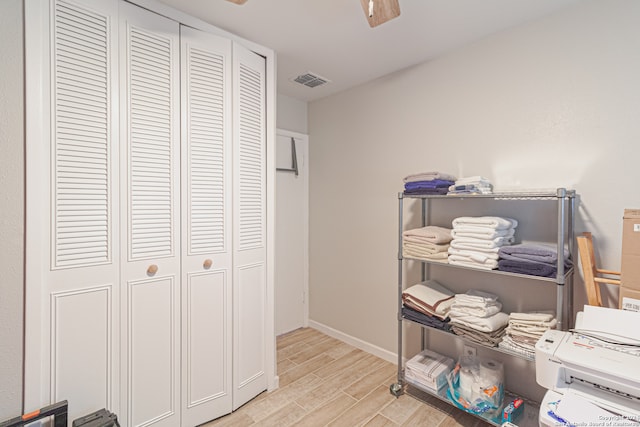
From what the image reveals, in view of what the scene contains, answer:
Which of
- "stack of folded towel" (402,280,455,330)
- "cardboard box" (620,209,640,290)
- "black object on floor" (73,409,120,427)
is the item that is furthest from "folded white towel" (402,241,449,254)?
"black object on floor" (73,409,120,427)

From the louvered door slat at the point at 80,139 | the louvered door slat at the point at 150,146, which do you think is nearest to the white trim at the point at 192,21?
the louvered door slat at the point at 150,146

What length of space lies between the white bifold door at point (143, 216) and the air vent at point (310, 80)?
580 mm

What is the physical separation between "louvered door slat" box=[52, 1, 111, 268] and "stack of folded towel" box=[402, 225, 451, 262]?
1.77 meters

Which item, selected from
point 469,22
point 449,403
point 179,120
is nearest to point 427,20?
point 469,22

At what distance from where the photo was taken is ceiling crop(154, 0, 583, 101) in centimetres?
169

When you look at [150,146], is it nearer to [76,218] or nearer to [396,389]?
[76,218]

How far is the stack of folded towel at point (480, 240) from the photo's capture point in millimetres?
1729

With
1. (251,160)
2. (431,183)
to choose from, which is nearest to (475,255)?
(431,183)

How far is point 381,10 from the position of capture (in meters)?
1.38

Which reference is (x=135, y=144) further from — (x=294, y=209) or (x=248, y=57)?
(x=294, y=209)

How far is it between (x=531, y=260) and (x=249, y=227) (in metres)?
1.65

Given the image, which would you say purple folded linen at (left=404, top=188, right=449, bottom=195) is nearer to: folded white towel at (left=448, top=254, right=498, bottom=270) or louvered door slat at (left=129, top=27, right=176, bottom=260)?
folded white towel at (left=448, top=254, right=498, bottom=270)

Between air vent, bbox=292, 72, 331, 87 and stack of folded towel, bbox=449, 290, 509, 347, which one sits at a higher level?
air vent, bbox=292, 72, 331, 87

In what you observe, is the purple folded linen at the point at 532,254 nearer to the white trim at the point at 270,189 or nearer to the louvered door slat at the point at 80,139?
the white trim at the point at 270,189
